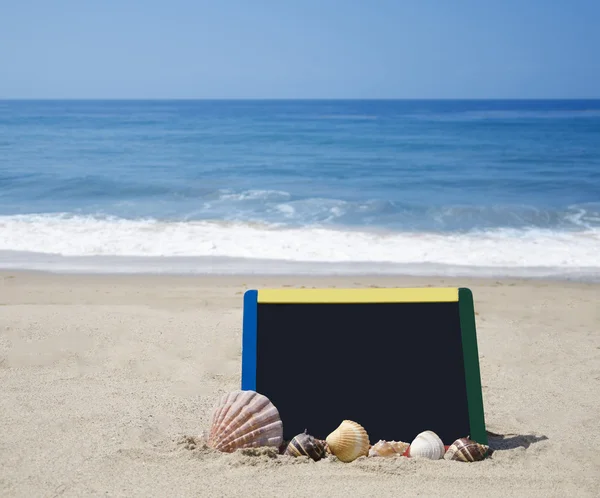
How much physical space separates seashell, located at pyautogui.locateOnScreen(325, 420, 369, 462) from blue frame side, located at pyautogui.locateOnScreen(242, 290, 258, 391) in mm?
588

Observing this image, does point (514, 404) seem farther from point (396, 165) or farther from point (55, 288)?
point (396, 165)

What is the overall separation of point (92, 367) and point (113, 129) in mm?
45938

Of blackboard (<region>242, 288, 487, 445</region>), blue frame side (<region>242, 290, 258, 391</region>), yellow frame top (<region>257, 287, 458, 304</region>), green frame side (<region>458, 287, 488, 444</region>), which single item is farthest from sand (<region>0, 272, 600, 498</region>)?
yellow frame top (<region>257, 287, 458, 304</region>)

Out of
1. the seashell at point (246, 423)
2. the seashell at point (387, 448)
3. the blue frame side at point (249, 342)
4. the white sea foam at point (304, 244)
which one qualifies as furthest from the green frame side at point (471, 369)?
the white sea foam at point (304, 244)

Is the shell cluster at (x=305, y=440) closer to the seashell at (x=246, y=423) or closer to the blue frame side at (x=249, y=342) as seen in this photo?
the seashell at (x=246, y=423)

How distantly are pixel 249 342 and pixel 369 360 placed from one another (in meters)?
0.74

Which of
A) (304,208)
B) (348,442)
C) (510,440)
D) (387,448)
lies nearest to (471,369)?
(510,440)

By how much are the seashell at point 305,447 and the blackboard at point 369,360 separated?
7.4 inches

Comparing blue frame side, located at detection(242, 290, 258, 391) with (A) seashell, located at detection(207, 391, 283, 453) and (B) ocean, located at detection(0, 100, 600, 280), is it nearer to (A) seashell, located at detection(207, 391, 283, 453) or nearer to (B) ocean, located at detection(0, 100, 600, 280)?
(A) seashell, located at detection(207, 391, 283, 453)

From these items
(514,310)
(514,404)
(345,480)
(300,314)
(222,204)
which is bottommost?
(345,480)

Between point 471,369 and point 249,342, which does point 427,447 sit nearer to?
point 471,369

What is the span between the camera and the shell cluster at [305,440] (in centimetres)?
388

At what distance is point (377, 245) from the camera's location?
12.3 m

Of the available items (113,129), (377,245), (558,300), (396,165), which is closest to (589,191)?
(396,165)
